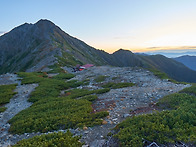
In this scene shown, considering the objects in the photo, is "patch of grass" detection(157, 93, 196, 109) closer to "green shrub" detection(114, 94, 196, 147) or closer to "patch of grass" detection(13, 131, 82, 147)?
"green shrub" detection(114, 94, 196, 147)

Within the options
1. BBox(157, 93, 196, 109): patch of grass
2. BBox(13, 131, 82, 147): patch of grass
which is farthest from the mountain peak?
BBox(13, 131, 82, 147): patch of grass

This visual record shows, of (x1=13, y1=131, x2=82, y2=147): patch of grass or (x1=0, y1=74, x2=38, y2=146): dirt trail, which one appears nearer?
(x1=13, y1=131, x2=82, y2=147): patch of grass

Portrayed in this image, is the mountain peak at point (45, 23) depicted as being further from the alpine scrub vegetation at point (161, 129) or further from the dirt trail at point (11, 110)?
the alpine scrub vegetation at point (161, 129)

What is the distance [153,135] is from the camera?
7570 millimetres

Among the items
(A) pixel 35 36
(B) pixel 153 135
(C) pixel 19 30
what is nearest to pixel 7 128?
(B) pixel 153 135

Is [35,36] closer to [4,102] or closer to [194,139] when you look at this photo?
[4,102]

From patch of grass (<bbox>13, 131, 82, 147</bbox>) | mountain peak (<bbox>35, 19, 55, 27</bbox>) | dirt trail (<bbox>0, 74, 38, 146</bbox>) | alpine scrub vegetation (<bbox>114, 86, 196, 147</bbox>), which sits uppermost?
mountain peak (<bbox>35, 19, 55, 27</bbox>)

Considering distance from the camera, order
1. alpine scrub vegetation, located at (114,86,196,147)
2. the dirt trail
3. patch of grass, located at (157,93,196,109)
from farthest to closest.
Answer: patch of grass, located at (157,93,196,109) → the dirt trail → alpine scrub vegetation, located at (114,86,196,147)

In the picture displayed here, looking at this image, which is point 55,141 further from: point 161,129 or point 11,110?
point 11,110

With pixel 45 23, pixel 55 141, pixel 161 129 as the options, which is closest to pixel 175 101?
pixel 161 129

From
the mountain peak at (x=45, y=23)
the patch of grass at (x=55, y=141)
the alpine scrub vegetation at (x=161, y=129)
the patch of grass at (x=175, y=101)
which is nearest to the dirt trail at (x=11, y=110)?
the patch of grass at (x=55, y=141)

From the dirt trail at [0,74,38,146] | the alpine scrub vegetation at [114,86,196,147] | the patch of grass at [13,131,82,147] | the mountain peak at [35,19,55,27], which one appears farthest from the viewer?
the mountain peak at [35,19,55,27]

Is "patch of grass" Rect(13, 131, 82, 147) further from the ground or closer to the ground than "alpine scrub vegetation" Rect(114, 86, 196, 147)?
closer to the ground

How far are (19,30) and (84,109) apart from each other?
213 metres
